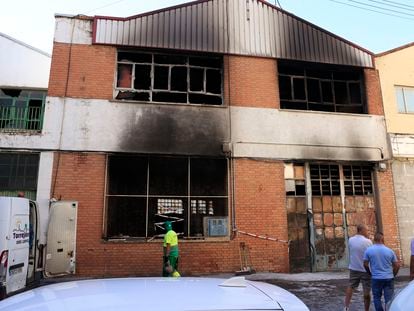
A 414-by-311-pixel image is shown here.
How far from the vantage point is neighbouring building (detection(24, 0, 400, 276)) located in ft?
38.7

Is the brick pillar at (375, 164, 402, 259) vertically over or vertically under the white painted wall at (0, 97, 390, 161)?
under

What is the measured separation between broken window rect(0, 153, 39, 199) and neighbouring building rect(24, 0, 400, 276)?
1.95 ft

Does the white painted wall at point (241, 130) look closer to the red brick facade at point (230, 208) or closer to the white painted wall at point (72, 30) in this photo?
the red brick facade at point (230, 208)

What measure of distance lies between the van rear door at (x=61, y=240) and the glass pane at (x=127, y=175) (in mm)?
1332

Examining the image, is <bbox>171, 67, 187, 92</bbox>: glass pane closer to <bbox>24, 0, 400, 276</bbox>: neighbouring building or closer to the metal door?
<bbox>24, 0, 400, 276</bbox>: neighbouring building

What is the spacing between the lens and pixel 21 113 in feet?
40.8

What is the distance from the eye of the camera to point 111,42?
12.6 meters

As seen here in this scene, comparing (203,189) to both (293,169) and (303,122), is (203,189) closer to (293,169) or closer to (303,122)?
(293,169)

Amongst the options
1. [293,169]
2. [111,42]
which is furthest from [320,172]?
[111,42]

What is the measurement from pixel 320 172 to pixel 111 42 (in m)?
7.85

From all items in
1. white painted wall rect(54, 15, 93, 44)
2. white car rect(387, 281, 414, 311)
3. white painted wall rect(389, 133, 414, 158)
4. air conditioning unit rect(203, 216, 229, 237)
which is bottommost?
white car rect(387, 281, 414, 311)

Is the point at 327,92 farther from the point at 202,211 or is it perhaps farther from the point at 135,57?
the point at 135,57

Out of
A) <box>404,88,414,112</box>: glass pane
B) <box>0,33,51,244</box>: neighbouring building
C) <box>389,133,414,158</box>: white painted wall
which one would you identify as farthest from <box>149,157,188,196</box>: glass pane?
<box>404,88,414,112</box>: glass pane

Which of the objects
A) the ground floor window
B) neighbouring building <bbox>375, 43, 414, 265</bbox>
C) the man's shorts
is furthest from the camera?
neighbouring building <bbox>375, 43, 414, 265</bbox>
